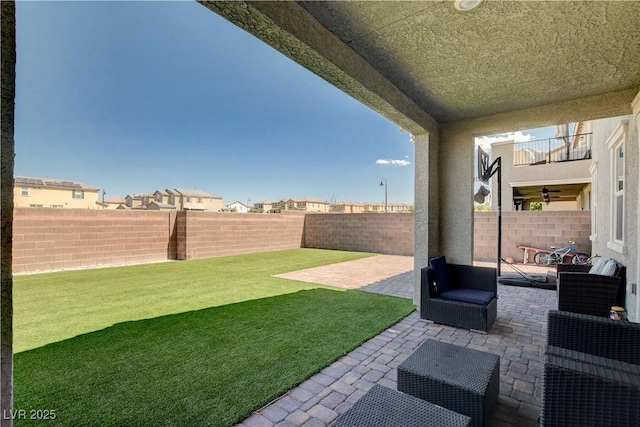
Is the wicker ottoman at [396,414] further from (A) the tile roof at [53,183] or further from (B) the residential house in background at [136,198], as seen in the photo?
(B) the residential house in background at [136,198]

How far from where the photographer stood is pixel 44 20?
10.5 m

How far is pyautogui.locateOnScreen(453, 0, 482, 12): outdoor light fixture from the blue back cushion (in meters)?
3.01

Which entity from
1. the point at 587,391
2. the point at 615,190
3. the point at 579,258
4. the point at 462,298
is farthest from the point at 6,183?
the point at 579,258

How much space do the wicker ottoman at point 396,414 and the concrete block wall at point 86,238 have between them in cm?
943

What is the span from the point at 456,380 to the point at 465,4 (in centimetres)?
280

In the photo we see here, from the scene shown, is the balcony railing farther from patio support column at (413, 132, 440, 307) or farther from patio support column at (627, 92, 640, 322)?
patio support column at (413, 132, 440, 307)

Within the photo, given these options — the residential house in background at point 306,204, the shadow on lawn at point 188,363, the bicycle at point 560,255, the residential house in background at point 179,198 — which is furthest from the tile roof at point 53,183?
the bicycle at point 560,255

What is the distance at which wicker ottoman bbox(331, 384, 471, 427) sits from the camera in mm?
1611

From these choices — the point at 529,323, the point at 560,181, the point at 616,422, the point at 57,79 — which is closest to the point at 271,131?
the point at 57,79

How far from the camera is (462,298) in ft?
12.9

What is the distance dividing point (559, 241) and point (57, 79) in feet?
76.2

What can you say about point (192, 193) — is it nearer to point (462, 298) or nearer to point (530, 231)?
point (530, 231)

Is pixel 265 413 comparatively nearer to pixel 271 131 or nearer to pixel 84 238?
pixel 84 238

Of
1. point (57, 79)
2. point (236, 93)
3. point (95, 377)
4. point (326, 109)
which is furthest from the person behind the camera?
point (326, 109)
